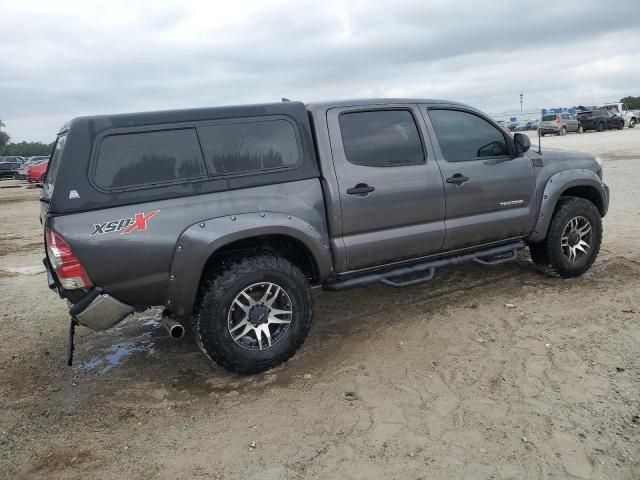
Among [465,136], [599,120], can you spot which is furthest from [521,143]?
[599,120]

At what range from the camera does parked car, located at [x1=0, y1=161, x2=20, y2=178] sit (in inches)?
1411

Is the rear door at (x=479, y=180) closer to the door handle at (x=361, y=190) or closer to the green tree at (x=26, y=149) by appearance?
the door handle at (x=361, y=190)

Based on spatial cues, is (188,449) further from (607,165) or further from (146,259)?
(607,165)

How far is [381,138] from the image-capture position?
4387mm

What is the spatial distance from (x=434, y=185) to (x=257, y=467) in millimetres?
2728

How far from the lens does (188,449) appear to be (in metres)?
3.00

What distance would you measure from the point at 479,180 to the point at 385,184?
40.9 inches

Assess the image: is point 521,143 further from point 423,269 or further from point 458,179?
point 423,269

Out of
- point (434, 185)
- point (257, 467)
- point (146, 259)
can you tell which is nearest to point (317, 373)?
point (257, 467)

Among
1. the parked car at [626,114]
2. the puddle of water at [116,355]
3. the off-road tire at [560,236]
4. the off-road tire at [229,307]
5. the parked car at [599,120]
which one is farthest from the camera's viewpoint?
the parked car at [626,114]

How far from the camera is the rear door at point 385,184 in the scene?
4.14 m

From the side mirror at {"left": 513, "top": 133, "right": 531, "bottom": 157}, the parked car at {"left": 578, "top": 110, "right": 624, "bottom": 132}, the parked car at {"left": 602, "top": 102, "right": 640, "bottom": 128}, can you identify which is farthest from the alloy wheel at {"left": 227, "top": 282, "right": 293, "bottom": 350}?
the parked car at {"left": 602, "top": 102, "right": 640, "bottom": 128}

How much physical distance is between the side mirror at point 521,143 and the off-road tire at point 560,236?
0.83 meters

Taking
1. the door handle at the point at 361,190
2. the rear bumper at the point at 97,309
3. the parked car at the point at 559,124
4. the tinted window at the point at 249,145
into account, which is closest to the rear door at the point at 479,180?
the door handle at the point at 361,190
